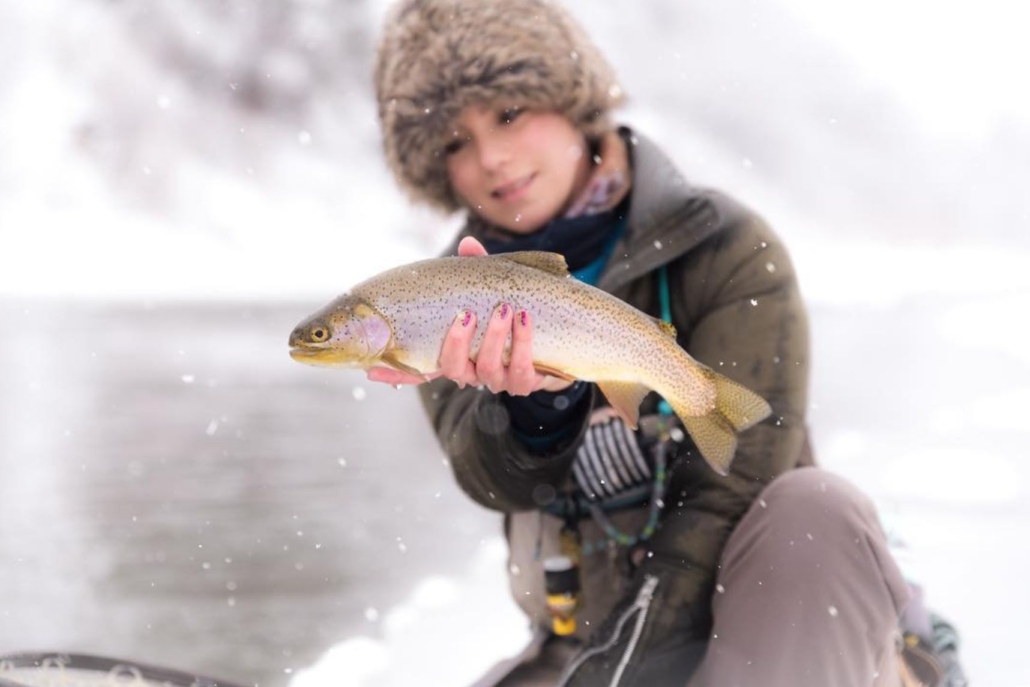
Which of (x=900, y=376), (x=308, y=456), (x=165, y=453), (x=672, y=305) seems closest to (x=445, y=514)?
(x=308, y=456)

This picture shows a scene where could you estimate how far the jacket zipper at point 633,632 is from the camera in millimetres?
1824

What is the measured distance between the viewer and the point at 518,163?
80.8 inches

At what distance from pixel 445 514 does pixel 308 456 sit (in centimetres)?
155

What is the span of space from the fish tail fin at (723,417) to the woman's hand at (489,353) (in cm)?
24

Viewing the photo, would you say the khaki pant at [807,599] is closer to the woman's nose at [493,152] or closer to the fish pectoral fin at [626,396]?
the fish pectoral fin at [626,396]

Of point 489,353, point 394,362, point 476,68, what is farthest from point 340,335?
point 476,68

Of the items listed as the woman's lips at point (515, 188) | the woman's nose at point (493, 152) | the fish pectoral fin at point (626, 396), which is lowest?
the fish pectoral fin at point (626, 396)

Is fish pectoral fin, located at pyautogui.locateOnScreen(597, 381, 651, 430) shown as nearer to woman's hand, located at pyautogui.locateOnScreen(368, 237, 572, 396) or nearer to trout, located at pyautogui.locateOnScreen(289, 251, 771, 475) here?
trout, located at pyautogui.locateOnScreen(289, 251, 771, 475)

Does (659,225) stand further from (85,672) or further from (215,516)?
(215,516)

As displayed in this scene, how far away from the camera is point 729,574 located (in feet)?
5.98

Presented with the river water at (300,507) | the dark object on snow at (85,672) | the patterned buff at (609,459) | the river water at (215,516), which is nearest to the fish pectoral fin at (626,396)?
the patterned buff at (609,459)

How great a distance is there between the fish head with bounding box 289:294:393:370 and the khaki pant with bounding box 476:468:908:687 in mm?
797

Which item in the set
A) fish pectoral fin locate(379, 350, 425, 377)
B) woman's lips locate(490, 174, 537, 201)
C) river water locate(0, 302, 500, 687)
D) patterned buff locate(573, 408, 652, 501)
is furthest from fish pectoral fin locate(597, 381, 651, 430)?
river water locate(0, 302, 500, 687)

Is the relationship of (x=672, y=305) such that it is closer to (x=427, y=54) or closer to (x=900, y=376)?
(x=427, y=54)
